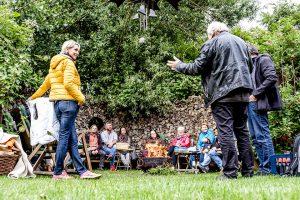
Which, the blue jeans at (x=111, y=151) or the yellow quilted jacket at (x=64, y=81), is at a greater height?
the yellow quilted jacket at (x=64, y=81)

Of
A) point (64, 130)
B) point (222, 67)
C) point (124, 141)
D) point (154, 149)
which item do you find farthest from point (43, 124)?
point (124, 141)

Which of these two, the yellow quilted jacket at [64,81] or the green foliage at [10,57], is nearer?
the yellow quilted jacket at [64,81]

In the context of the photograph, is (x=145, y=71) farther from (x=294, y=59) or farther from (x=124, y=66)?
(x=294, y=59)

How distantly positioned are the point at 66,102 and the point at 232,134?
1982 millimetres

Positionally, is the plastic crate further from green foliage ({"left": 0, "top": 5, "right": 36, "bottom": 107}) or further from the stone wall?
the stone wall

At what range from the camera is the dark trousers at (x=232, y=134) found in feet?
14.0

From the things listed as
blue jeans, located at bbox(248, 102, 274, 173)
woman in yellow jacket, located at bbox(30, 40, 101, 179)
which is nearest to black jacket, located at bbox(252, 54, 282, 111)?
blue jeans, located at bbox(248, 102, 274, 173)

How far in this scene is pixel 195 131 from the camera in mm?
12977

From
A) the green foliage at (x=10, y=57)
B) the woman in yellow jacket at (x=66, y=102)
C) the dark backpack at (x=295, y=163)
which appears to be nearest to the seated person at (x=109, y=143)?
the green foliage at (x=10, y=57)

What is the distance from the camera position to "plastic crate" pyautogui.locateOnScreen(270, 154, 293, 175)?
5266mm

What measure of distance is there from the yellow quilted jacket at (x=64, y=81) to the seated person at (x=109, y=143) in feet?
20.2

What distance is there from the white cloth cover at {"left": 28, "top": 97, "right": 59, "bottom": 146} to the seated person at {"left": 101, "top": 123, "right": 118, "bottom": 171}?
5.21 metres

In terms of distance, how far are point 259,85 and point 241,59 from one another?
140cm

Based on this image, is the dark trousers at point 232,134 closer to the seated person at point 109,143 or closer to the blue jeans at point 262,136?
the blue jeans at point 262,136
